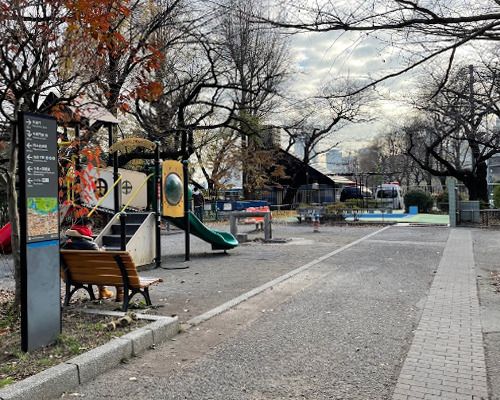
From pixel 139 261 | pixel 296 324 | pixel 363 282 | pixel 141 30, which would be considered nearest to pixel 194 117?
pixel 141 30

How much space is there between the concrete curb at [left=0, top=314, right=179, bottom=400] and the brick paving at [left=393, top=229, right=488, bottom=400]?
2.48m

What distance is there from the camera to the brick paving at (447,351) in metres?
4.12

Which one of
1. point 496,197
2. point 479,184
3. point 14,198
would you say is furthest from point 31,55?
point 479,184

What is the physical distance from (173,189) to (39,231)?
278 inches

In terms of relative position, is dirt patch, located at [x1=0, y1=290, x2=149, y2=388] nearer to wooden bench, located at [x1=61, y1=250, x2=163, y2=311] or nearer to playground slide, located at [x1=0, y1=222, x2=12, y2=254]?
wooden bench, located at [x1=61, y1=250, x2=163, y2=311]

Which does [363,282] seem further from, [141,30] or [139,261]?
[141,30]

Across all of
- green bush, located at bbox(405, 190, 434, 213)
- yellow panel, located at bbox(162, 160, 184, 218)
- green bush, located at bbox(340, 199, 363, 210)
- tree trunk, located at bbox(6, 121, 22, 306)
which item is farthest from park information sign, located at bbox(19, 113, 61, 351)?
green bush, located at bbox(405, 190, 434, 213)

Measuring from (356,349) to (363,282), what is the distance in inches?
156

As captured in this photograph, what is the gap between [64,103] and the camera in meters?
6.01

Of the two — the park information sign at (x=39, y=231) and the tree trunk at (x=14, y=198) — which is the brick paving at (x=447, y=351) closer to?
the park information sign at (x=39, y=231)

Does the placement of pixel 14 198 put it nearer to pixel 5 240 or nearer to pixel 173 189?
pixel 173 189

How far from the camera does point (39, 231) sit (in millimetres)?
4773

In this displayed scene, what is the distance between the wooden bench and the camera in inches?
246

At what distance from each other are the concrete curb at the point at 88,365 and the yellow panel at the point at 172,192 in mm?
6076
